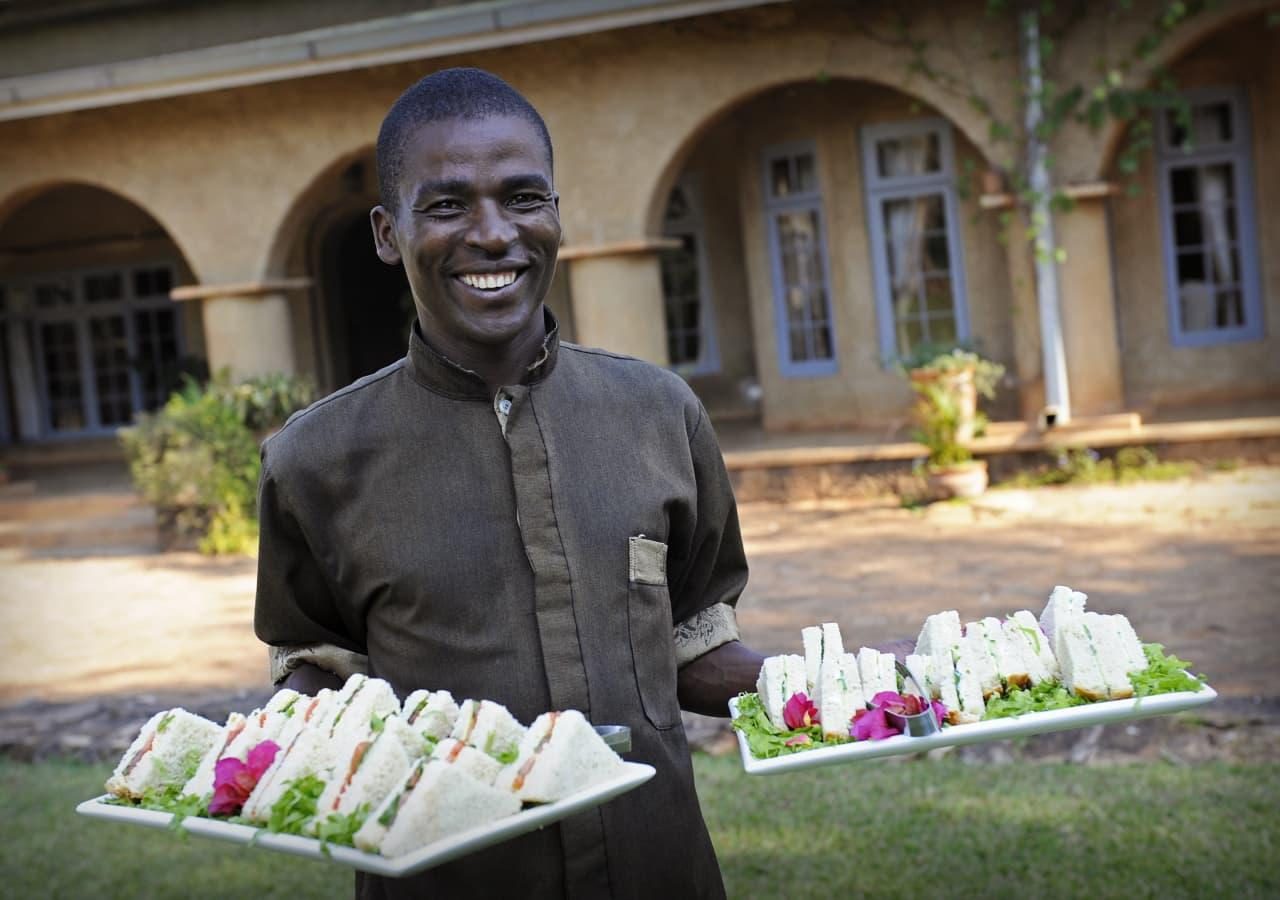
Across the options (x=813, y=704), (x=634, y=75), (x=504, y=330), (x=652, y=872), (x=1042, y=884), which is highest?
(x=634, y=75)

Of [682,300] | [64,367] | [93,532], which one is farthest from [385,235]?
[64,367]

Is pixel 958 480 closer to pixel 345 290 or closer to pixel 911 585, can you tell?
pixel 911 585

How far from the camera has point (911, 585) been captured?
8867 millimetres

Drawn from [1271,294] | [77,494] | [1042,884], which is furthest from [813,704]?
[77,494]

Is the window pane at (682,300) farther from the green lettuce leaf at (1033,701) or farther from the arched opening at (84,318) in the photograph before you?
the green lettuce leaf at (1033,701)

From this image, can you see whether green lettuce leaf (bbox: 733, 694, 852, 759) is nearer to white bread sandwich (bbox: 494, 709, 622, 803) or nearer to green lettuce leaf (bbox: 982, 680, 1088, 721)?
green lettuce leaf (bbox: 982, 680, 1088, 721)

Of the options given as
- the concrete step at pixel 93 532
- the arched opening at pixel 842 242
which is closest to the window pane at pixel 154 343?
the concrete step at pixel 93 532

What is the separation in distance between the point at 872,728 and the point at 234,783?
3.09ft

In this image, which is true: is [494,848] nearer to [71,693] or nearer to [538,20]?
[71,693]

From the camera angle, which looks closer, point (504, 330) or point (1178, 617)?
point (504, 330)

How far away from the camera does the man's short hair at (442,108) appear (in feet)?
7.04

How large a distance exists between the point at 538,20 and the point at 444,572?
1028cm

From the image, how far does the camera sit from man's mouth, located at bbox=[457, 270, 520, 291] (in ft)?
7.04

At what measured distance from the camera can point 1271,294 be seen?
12516mm
